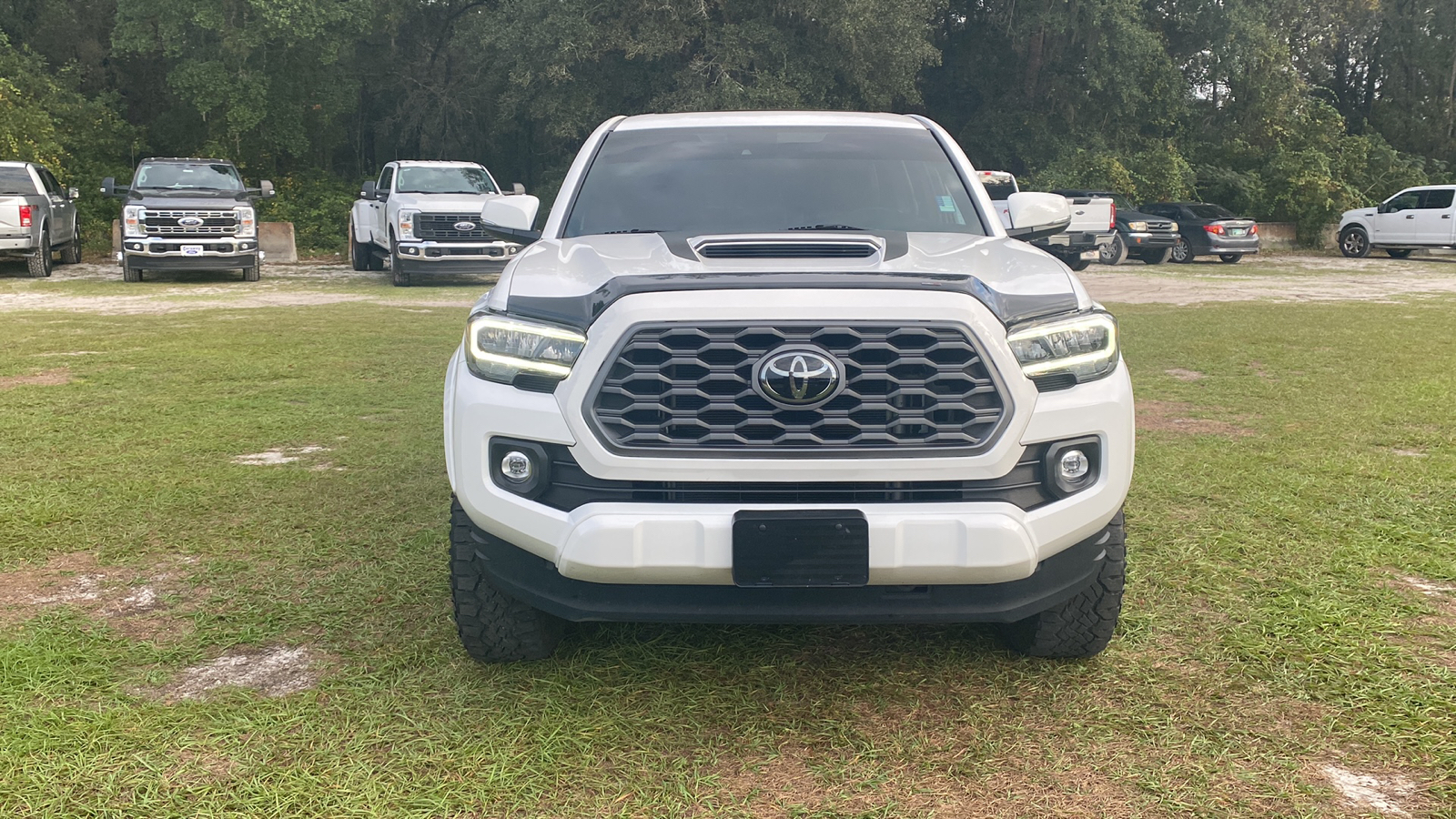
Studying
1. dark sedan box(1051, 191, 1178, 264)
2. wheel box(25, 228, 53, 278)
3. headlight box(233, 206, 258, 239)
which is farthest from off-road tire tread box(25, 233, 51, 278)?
dark sedan box(1051, 191, 1178, 264)

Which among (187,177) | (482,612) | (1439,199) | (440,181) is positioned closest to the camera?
(482,612)

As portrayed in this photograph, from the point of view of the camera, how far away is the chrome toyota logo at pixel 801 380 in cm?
278

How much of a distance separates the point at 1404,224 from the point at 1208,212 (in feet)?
14.7

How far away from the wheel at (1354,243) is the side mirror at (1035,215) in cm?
2616

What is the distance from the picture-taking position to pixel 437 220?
695 inches

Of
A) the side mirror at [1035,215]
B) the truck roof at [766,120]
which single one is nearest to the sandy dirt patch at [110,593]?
the truck roof at [766,120]

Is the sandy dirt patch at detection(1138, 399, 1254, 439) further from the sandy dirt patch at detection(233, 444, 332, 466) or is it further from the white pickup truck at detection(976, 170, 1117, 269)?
the white pickup truck at detection(976, 170, 1117, 269)

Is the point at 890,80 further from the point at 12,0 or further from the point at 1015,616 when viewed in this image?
the point at 1015,616

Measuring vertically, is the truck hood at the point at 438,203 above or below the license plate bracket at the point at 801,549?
above

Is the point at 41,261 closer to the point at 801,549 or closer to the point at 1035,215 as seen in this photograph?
the point at 1035,215

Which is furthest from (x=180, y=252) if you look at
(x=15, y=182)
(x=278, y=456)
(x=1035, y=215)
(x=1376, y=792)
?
(x=1376, y=792)

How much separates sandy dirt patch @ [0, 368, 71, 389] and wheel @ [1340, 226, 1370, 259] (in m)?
26.9

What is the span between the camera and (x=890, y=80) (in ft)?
93.1

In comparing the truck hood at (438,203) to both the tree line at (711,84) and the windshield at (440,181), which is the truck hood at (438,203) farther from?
the tree line at (711,84)
